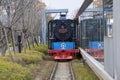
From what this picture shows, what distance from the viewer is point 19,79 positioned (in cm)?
1409

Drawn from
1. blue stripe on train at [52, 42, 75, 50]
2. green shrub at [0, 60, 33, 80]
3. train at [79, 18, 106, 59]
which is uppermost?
train at [79, 18, 106, 59]

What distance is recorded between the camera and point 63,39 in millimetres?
31625

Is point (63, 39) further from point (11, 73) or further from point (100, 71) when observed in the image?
point (100, 71)

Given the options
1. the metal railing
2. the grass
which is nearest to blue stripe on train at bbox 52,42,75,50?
the grass

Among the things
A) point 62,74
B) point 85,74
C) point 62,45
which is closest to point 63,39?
point 62,45

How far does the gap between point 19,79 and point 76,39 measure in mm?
18039

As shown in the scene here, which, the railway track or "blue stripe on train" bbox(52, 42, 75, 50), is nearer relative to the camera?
the railway track

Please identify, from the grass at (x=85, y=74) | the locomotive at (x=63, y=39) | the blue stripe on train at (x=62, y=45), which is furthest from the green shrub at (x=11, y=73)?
the blue stripe on train at (x=62, y=45)

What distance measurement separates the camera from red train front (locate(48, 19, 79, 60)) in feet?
101

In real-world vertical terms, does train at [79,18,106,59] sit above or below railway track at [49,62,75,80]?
above

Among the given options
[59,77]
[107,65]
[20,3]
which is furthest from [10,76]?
[20,3]

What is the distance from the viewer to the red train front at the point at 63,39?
101 ft

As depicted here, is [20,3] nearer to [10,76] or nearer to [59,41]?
[10,76]

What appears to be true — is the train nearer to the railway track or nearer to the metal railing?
the metal railing
